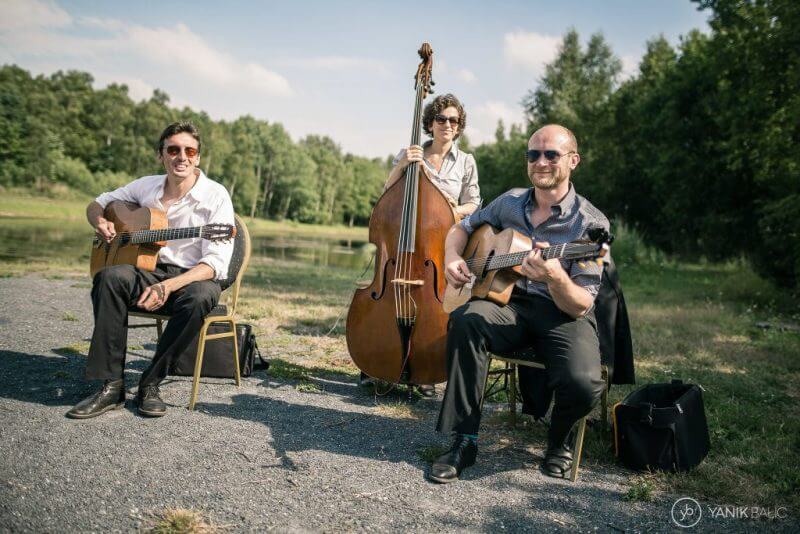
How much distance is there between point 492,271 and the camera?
354 centimetres

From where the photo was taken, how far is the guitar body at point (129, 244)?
412 cm

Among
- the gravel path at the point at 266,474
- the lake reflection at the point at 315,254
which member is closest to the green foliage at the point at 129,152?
the lake reflection at the point at 315,254

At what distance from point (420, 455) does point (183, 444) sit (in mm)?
1441

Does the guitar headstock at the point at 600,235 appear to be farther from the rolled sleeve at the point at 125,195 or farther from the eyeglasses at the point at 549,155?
the rolled sleeve at the point at 125,195

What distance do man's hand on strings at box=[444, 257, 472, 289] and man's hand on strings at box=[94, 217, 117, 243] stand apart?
2586mm

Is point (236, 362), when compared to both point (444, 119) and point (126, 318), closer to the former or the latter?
point (126, 318)

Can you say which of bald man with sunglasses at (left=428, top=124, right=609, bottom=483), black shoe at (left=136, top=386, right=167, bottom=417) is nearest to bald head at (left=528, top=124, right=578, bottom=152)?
bald man with sunglasses at (left=428, top=124, right=609, bottom=483)

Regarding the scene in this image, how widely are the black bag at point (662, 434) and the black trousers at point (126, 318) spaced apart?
9.59 feet

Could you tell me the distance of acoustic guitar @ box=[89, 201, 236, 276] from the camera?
13.2 feet

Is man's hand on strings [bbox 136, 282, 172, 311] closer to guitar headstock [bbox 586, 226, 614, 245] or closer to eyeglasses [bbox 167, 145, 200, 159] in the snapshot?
eyeglasses [bbox 167, 145, 200, 159]

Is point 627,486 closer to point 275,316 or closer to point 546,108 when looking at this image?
point 275,316

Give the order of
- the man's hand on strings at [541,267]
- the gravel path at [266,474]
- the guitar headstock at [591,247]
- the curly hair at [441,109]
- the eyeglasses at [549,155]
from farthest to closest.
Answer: the curly hair at [441,109] < the eyeglasses at [549,155] < the man's hand on strings at [541,267] < the guitar headstock at [591,247] < the gravel path at [266,474]

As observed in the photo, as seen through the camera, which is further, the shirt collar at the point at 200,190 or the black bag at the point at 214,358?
the black bag at the point at 214,358

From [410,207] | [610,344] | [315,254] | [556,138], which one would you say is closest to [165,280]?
[410,207]
